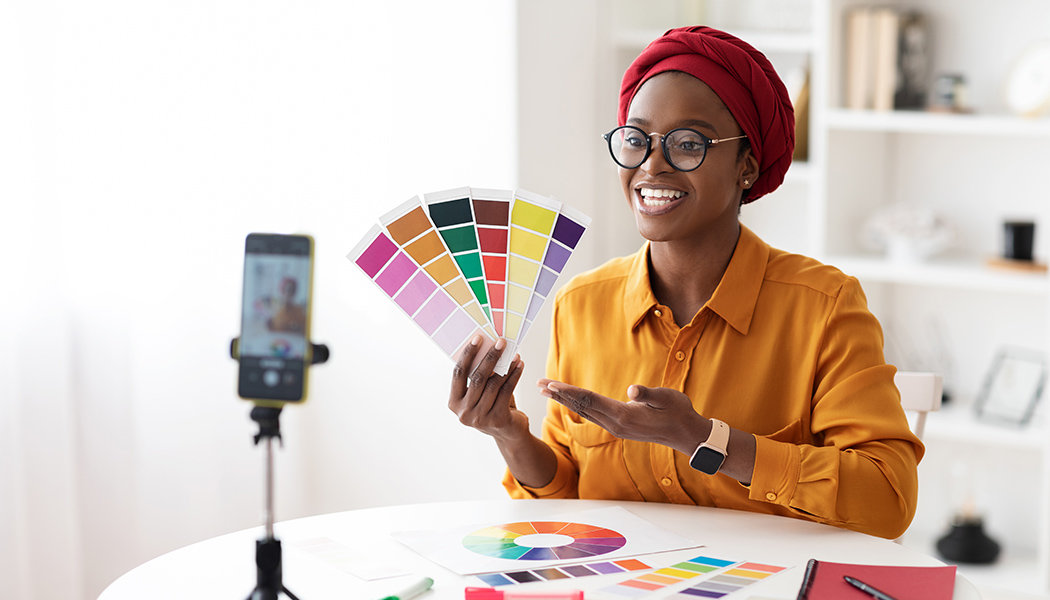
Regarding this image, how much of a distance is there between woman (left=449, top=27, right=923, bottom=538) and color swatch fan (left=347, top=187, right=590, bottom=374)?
0.06 m

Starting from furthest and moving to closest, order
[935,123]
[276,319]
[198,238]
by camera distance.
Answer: [935,123] → [198,238] → [276,319]

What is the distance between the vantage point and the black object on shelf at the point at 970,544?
3236 millimetres

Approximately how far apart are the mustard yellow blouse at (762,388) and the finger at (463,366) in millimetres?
284

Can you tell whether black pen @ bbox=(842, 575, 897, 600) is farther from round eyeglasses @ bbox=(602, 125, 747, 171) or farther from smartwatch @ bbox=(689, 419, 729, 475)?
round eyeglasses @ bbox=(602, 125, 747, 171)

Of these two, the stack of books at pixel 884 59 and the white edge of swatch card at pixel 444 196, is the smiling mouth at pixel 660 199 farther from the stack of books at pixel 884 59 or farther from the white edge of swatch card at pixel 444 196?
the stack of books at pixel 884 59

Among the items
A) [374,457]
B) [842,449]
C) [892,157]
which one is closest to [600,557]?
[842,449]

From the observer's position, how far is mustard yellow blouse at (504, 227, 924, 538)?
5.45 ft

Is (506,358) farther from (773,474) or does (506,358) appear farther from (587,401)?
(773,474)

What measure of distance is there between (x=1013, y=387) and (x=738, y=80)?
1826 mm

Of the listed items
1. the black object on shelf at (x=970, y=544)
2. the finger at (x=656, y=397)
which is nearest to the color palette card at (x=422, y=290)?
the finger at (x=656, y=397)

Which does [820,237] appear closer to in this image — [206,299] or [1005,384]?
[1005,384]

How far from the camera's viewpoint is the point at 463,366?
168cm

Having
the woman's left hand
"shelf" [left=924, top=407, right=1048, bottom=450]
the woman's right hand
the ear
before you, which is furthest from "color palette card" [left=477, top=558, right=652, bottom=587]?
"shelf" [left=924, top=407, right=1048, bottom=450]

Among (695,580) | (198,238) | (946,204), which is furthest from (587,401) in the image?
(946,204)
